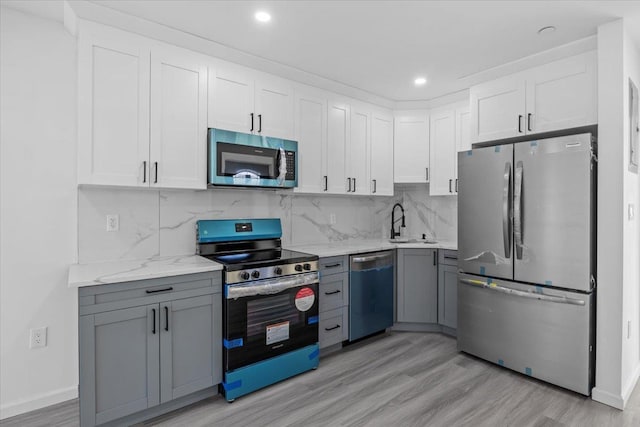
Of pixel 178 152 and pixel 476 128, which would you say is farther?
pixel 476 128

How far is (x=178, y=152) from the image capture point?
2.65 meters

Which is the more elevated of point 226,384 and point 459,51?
point 459,51

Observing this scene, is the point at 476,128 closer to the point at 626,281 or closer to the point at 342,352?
the point at 626,281

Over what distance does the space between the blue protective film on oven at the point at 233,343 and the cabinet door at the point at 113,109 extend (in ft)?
4.16

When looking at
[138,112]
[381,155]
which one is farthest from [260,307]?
[381,155]

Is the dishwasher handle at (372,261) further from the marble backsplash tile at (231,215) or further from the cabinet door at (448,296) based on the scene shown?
the marble backsplash tile at (231,215)

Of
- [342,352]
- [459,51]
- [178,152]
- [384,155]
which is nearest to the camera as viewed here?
[178,152]

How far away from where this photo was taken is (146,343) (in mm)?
2162

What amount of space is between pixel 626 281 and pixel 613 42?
5.47 ft

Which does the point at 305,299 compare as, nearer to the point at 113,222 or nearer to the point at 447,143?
the point at 113,222

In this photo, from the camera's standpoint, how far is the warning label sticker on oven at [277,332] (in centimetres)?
263

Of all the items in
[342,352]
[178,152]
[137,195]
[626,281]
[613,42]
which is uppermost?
[613,42]

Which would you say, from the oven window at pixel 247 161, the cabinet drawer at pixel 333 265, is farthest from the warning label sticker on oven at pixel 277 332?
the oven window at pixel 247 161

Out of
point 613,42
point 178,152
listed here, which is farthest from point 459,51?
point 178,152
